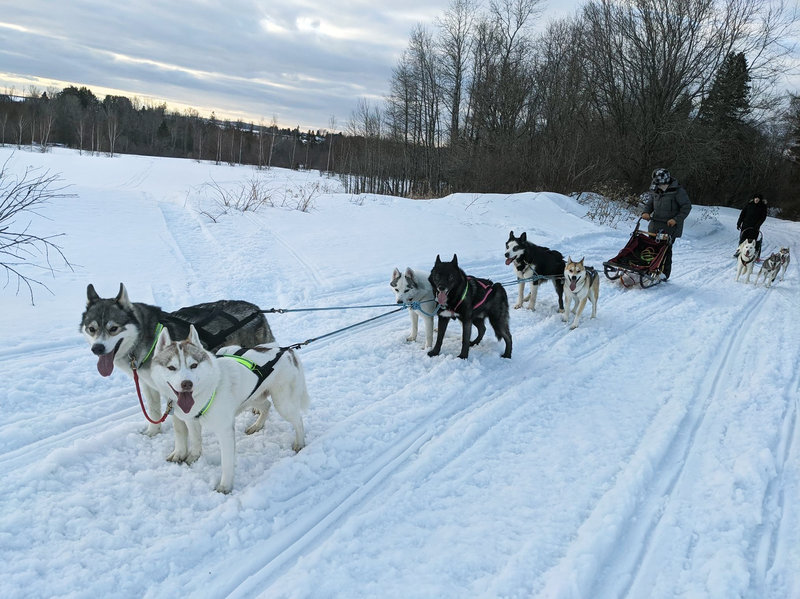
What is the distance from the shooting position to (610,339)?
20.2 ft

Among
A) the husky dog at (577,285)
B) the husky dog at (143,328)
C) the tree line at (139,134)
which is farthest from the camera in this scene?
the tree line at (139,134)

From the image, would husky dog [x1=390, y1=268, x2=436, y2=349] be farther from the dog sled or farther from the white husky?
the dog sled

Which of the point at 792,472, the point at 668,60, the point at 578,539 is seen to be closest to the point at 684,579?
the point at 578,539

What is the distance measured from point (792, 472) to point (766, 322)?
4601mm

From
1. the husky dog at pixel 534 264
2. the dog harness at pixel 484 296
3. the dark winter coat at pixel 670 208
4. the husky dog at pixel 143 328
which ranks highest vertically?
the dark winter coat at pixel 670 208

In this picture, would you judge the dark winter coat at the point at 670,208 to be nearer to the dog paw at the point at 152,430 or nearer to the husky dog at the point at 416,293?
the husky dog at the point at 416,293

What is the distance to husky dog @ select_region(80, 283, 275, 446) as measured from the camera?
126 inches

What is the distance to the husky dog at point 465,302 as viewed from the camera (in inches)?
205

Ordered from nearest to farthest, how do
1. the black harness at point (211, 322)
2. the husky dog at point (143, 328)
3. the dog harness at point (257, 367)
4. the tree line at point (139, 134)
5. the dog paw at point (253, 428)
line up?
1. the dog harness at point (257, 367)
2. the husky dog at point (143, 328)
3. the dog paw at point (253, 428)
4. the black harness at point (211, 322)
5. the tree line at point (139, 134)

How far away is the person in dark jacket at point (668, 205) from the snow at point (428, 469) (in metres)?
2.96

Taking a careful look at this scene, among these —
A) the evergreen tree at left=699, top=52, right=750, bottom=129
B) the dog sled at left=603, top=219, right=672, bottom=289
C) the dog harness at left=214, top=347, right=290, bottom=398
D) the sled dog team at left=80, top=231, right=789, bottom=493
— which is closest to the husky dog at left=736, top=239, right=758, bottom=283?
the dog sled at left=603, top=219, right=672, bottom=289

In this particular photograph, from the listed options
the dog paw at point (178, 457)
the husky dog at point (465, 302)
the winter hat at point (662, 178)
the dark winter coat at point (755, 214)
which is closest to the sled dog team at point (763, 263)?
the winter hat at point (662, 178)

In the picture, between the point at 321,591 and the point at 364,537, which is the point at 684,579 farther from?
the point at 321,591

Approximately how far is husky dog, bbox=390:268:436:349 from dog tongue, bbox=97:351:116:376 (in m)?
2.87
